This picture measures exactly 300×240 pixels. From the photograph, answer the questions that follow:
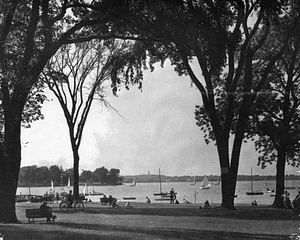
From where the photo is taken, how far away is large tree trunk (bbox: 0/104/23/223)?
21172 millimetres

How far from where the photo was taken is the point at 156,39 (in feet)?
76.5

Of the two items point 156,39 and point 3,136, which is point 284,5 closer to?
point 156,39

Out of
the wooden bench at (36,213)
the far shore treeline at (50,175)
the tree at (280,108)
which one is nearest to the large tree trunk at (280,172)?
the tree at (280,108)

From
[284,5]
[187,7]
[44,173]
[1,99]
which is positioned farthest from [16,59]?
[44,173]

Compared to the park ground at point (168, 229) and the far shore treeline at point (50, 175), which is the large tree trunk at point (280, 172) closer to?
the park ground at point (168, 229)

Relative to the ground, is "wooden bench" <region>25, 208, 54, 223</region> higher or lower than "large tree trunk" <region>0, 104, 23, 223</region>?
lower

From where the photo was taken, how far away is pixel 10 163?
2147 cm

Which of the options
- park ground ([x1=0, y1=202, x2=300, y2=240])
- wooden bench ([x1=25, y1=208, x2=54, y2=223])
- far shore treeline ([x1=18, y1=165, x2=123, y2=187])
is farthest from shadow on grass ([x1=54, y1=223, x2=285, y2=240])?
far shore treeline ([x1=18, y1=165, x2=123, y2=187])

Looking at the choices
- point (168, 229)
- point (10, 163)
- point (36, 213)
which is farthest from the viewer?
point (36, 213)

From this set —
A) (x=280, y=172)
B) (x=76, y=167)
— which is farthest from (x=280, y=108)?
(x=76, y=167)

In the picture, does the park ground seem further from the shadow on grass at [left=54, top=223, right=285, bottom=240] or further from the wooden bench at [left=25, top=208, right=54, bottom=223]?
the wooden bench at [left=25, top=208, right=54, bottom=223]

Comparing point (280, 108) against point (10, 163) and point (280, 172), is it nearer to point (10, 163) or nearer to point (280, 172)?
point (280, 172)

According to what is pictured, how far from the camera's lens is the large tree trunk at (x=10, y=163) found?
21.2 metres

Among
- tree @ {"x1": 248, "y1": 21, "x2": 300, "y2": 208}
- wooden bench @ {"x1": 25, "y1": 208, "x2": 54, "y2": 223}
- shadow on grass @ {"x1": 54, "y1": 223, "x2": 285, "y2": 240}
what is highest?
tree @ {"x1": 248, "y1": 21, "x2": 300, "y2": 208}
